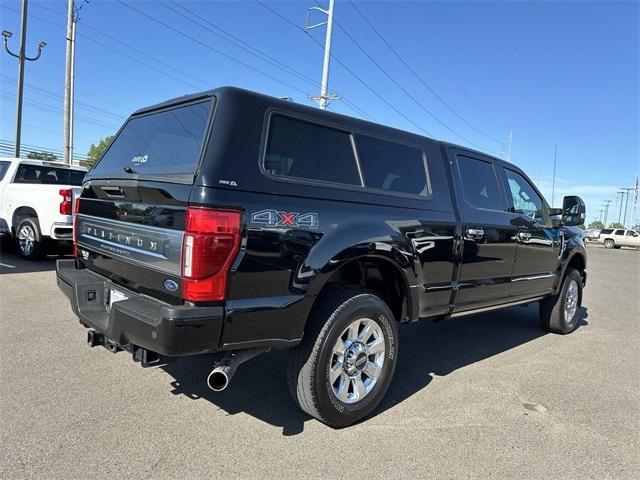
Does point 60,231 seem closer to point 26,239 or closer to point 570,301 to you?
point 26,239

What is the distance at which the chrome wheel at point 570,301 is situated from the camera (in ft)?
19.8

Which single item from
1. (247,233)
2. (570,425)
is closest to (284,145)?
(247,233)

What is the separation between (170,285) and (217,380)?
0.59 m

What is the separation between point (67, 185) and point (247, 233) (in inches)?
303

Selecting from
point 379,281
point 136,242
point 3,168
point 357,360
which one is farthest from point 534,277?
point 3,168

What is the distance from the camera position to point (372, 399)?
10.9 ft

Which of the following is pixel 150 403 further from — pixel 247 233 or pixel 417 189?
pixel 417 189

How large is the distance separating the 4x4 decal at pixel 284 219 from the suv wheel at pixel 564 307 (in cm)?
431

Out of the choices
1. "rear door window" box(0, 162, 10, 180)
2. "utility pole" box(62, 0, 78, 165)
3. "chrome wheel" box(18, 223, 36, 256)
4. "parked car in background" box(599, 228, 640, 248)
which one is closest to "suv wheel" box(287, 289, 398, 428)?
"chrome wheel" box(18, 223, 36, 256)

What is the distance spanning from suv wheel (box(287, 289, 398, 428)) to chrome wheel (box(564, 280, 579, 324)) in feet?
11.8

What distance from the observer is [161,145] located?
321 centimetres

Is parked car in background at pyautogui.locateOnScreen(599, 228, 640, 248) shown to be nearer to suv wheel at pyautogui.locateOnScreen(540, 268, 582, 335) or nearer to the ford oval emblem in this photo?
suv wheel at pyautogui.locateOnScreen(540, 268, 582, 335)

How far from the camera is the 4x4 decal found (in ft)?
8.61

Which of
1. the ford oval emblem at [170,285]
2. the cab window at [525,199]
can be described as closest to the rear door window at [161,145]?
the ford oval emblem at [170,285]
